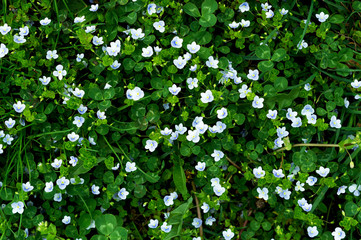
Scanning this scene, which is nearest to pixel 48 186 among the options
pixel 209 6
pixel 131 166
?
pixel 131 166

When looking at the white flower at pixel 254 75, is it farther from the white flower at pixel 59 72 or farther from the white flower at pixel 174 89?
the white flower at pixel 59 72

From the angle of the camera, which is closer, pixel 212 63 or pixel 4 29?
pixel 4 29

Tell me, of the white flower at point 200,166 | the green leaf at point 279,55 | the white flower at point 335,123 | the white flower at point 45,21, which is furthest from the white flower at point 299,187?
the white flower at point 45,21

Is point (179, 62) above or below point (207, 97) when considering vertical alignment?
above

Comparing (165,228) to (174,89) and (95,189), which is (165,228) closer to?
(95,189)

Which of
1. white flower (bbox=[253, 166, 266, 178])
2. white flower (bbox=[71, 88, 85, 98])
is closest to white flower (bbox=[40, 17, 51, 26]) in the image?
white flower (bbox=[71, 88, 85, 98])

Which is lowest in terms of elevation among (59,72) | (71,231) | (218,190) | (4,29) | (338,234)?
(338,234)

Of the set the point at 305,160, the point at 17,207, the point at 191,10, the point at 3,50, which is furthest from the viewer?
the point at 191,10
